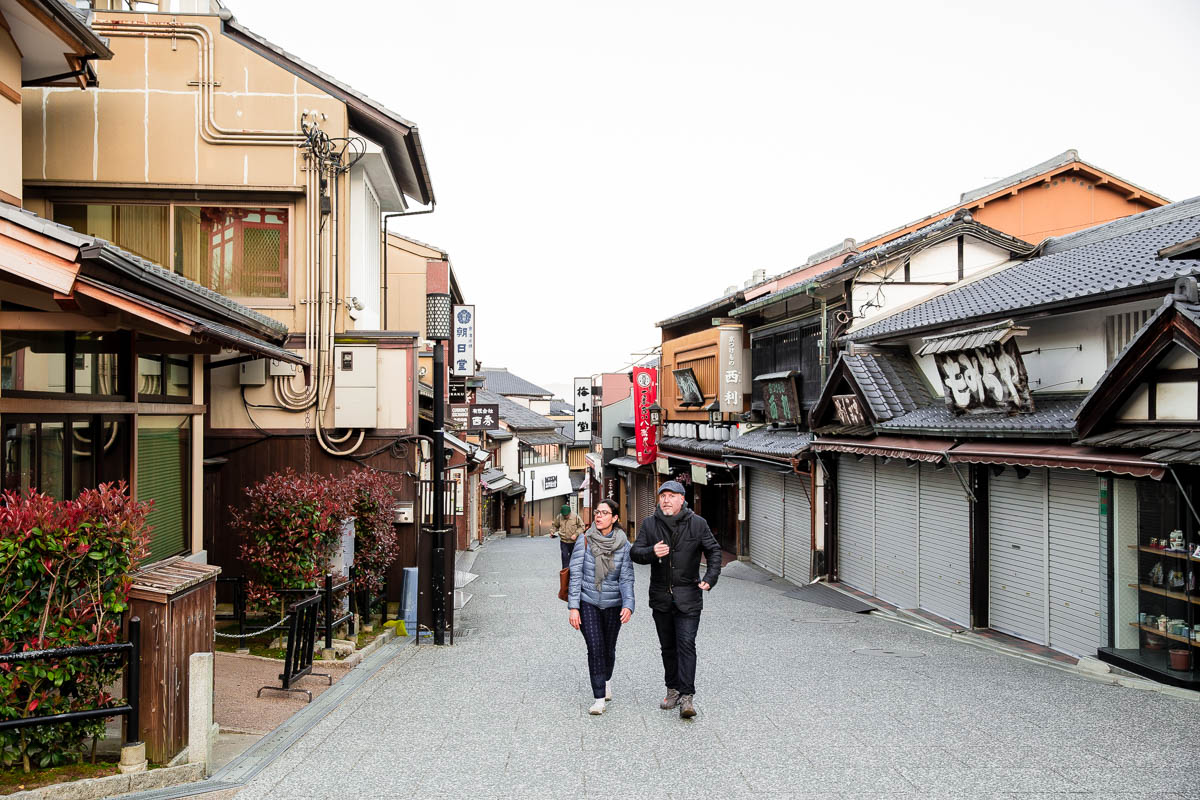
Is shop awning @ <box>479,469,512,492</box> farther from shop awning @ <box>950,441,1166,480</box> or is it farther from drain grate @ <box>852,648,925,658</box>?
shop awning @ <box>950,441,1166,480</box>

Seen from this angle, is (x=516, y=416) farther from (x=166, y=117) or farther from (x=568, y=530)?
(x=166, y=117)

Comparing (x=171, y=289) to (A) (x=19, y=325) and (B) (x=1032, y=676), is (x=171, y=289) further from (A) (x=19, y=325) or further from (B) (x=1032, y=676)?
(B) (x=1032, y=676)

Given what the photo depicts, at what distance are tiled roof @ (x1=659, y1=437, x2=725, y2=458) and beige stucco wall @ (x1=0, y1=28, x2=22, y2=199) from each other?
1785 centimetres

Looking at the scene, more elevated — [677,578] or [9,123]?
[9,123]

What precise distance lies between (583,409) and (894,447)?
95.6 ft

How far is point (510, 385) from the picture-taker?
225ft

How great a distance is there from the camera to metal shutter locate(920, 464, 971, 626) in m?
13.9

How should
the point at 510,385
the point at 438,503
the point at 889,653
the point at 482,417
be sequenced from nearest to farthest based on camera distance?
the point at 889,653
the point at 438,503
the point at 482,417
the point at 510,385

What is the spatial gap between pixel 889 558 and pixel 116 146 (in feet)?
49.6

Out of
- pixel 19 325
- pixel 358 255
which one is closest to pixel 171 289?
pixel 19 325

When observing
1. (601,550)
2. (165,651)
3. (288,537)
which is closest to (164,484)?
(288,537)

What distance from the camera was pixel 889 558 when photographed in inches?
659

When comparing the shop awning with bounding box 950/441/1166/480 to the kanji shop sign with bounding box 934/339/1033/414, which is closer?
the shop awning with bounding box 950/441/1166/480

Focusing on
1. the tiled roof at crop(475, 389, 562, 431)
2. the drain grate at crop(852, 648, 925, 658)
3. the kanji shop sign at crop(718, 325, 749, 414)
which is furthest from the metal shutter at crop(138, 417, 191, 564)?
the tiled roof at crop(475, 389, 562, 431)
